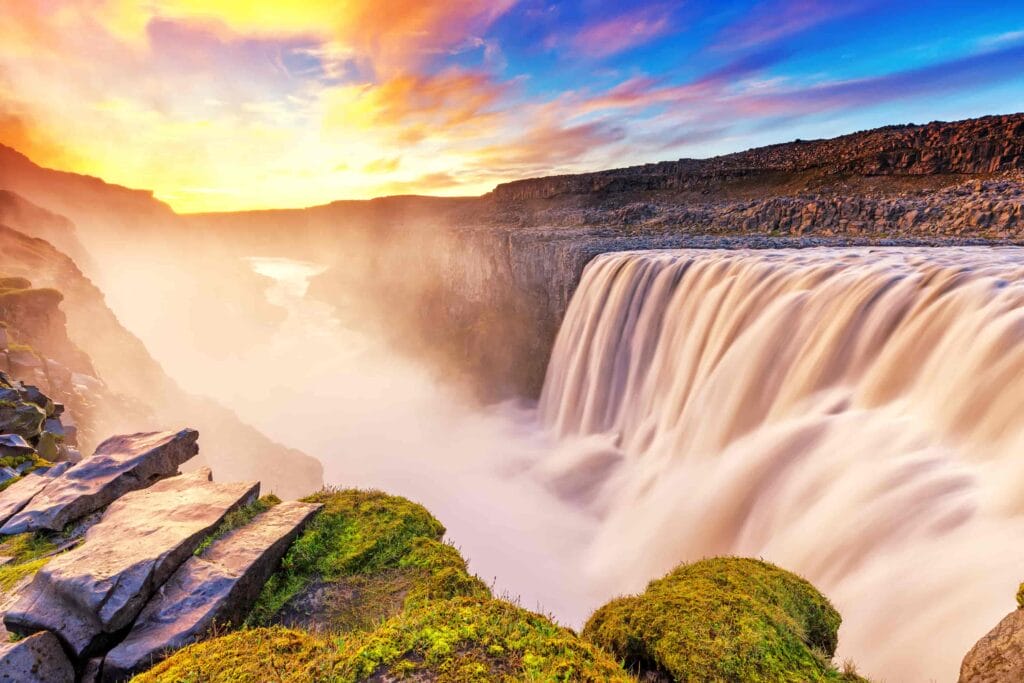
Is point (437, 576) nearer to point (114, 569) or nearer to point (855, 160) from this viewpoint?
point (114, 569)

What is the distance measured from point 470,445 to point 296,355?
46530mm

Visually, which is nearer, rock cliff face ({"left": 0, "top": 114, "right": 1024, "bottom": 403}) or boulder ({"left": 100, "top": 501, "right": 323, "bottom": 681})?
boulder ({"left": 100, "top": 501, "right": 323, "bottom": 681})

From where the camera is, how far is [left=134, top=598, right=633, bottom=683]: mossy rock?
3.08 metres

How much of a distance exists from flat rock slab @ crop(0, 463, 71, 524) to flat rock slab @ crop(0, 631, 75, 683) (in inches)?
127

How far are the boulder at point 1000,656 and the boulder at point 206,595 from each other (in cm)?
580

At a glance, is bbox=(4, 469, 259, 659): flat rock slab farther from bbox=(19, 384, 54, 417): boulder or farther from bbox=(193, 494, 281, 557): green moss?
bbox=(19, 384, 54, 417): boulder

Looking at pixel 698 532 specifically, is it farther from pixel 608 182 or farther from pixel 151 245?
pixel 151 245

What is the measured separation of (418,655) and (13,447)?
31.1 feet


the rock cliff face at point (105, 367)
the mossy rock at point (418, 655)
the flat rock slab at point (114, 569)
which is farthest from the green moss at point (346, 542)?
the rock cliff face at point (105, 367)

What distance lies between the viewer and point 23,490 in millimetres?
6531


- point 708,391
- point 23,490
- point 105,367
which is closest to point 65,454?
point 23,490

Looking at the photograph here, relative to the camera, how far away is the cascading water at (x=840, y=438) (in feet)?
22.2

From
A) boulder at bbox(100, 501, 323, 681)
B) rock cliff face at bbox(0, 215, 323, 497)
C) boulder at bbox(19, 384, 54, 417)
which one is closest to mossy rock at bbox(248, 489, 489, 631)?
boulder at bbox(100, 501, 323, 681)

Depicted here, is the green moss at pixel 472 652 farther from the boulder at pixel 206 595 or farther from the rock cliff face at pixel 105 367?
the rock cliff face at pixel 105 367
